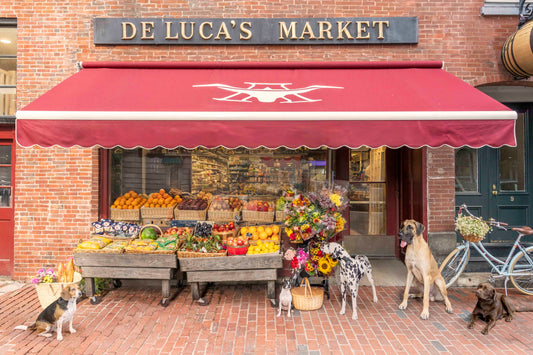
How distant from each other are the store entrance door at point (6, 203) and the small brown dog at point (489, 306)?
8.15 m

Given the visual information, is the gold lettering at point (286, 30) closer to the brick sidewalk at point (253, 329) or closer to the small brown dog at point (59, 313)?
the brick sidewalk at point (253, 329)

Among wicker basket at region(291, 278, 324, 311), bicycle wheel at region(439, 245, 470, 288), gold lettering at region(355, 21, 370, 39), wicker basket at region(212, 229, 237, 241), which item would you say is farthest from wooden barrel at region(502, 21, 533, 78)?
wicker basket at region(212, 229, 237, 241)

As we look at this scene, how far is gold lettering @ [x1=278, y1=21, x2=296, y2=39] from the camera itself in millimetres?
6383

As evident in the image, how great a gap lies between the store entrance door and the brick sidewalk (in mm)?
1181

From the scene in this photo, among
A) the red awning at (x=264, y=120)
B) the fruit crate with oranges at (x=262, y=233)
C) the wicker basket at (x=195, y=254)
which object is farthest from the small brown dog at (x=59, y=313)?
the fruit crate with oranges at (x=262, y=233)

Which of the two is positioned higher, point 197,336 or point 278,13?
point 278,13

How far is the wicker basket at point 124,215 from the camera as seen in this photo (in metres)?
6.50

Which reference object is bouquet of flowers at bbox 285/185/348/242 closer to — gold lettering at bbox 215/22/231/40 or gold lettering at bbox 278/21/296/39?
gold lettering at bbox 278/21/296/39

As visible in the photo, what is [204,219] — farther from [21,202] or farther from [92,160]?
[21,202]

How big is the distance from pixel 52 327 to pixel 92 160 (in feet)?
10.1

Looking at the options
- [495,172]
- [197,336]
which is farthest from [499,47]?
[197,336]

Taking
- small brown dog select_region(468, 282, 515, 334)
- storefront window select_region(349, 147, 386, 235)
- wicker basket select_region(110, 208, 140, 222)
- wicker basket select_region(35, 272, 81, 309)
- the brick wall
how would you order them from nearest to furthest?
small brown dog select_region(468, 282, 515, 334), wicker basket select_region(35, 272, 81, 309), the brick wall, wicker basket select_region(110, 208, 140, 222), storefront window select_region(349, 147, 386, 235)

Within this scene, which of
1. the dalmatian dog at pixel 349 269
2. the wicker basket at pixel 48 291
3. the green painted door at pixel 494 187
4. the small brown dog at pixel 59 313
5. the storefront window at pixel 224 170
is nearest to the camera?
the small brown dog at pixel 59 313

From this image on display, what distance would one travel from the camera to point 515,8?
6270mm
